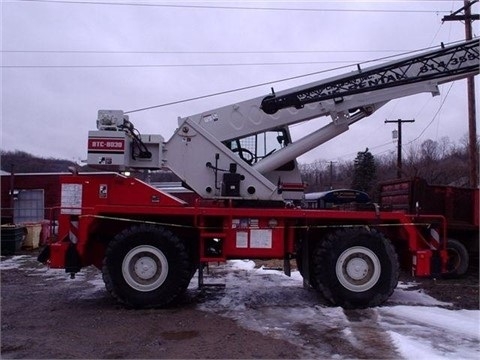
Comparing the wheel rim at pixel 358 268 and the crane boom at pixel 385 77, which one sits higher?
the crane boom at pixel 385 77

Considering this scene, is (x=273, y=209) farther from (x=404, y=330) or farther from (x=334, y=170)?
(x=334, y=170)

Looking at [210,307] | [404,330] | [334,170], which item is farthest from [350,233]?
[334,170]

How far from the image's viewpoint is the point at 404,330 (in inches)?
285

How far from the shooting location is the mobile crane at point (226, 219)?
8.73 m

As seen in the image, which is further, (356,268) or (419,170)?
(419,170)

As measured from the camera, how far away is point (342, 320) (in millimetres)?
7871

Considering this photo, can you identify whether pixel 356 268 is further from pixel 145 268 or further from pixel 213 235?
pixel 145 268

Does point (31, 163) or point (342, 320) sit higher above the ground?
point (31, 163)

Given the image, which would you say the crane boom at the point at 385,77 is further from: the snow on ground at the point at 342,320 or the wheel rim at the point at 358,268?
the snow on ground at the point at 342,320

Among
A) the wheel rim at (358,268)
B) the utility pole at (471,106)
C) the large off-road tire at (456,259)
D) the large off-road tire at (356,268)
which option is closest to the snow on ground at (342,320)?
the large off-road tire at (356,268)

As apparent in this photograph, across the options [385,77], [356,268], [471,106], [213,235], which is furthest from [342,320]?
[471,106]

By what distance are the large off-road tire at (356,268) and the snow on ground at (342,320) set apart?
0.82 ft

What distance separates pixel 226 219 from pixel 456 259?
6.44 metres

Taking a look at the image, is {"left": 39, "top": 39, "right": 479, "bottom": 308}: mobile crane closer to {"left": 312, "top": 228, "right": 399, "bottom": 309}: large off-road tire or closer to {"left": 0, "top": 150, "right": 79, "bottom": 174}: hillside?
{"left": 312, "top": 228, "right": 399, "bottom": 309}: large off-road tire
